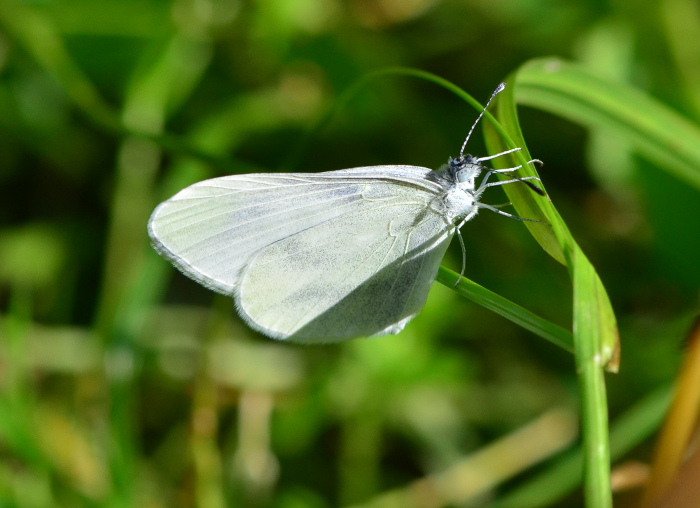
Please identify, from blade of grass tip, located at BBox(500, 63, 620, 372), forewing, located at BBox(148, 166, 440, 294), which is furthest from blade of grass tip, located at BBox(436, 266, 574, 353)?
forewing, located at BBox(148, 166, 440, 294)

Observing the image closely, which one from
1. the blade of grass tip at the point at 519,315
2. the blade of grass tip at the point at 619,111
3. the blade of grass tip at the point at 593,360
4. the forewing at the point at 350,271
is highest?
the blade of grass tip at the point at 619,111

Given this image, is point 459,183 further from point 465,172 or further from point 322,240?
point 322,240

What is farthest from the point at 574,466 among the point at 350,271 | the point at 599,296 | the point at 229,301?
the point at 229,301

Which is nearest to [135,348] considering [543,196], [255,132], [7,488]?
[7,488]

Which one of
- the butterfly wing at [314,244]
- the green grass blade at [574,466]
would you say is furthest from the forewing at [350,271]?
the green grass blade at [574,466]

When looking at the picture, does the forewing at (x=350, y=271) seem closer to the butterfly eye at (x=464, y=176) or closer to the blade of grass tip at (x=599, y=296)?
the butterfly eye at (x=464, y=176)

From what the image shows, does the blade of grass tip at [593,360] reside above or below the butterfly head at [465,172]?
below

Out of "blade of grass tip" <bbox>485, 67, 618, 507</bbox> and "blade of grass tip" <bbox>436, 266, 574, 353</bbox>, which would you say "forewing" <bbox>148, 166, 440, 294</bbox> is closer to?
"blade of grass tip" <bbox>436, 266, 574, 353</bbox>
